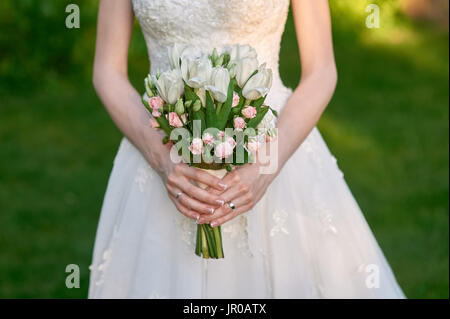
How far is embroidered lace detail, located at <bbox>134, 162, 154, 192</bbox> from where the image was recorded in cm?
317

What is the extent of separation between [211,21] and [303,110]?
1.73 feet

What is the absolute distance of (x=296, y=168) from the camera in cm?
322

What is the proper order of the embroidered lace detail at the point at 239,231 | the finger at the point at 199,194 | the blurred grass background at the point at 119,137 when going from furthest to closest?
1. the blurred grass background at the point at 119,137
2. the embroidered lace detail at the point at 239,231
3. the finger at the point at 199,194

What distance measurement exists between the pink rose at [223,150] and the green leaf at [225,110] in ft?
0.30

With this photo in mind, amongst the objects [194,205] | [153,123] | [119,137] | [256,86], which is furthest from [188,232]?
[119,137]

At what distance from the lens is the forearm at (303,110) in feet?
9.62

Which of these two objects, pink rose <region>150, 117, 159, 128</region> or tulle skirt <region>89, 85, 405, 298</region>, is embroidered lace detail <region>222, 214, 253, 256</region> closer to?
tulle skirt <region>89, 85, 405, 298</region>

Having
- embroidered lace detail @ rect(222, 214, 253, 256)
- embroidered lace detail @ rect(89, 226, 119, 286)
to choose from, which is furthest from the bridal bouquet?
embroidered lace detail @ rect(89, 226, 119, 286)

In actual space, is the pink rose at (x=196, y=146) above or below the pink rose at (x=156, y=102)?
below

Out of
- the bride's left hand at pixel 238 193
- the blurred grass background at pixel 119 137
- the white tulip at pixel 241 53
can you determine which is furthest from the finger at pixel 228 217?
the blurred grass background at pixel 119 137

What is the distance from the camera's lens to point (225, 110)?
2.57 m

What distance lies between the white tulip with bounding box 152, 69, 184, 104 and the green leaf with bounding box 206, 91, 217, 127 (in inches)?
4.1

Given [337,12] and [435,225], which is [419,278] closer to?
[435,225]

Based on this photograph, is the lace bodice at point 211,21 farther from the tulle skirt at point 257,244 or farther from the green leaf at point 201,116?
the green leaf at point 201,116
